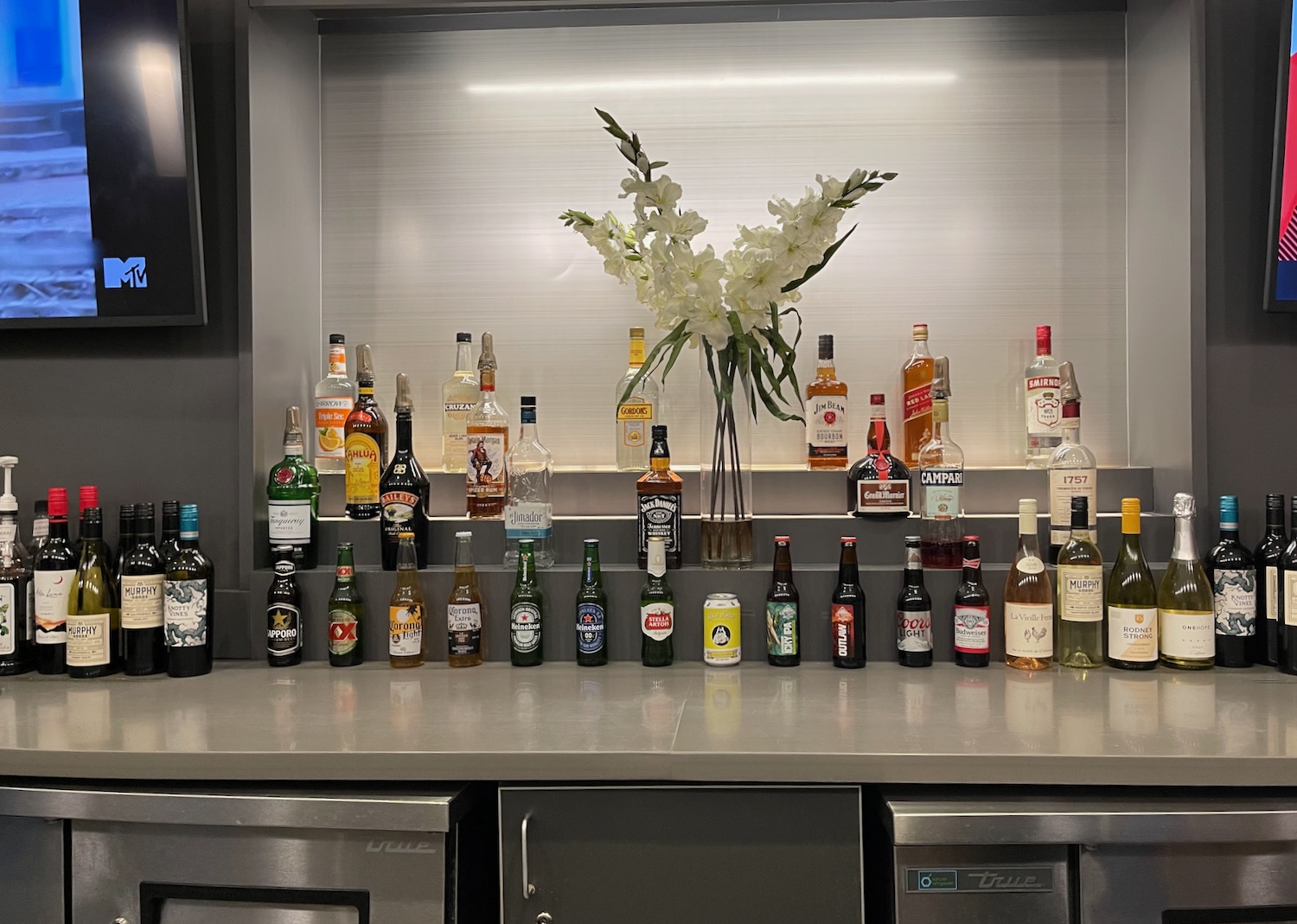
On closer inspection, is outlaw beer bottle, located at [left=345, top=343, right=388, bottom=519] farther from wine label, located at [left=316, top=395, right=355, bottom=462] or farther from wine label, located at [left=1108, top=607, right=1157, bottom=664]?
wine label, located at [left=1108, top=607, right=1157, bottom=664]

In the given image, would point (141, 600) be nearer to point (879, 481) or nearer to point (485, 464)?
point (485, 464)

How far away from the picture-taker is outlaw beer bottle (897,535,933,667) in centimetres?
158

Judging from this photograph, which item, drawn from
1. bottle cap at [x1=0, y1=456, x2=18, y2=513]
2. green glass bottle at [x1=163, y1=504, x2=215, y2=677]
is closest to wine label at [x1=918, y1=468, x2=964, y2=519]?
green glass bottle at [x1=163, y1=504, x2=215, y2=677]

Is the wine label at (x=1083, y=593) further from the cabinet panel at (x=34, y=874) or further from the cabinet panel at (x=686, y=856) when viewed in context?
the cabinet panel at (x=34, y=874)

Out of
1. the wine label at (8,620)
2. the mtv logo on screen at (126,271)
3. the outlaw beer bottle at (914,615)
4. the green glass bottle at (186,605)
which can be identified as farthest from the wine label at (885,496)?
the wine label at (8,620)

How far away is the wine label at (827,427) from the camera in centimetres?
188

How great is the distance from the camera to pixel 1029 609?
156 centimetres

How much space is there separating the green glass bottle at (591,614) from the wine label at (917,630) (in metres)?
0.54

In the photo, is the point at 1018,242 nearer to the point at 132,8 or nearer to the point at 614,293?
the point at 614,293

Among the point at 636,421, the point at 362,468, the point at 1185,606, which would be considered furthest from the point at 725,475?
the point at 1185,606

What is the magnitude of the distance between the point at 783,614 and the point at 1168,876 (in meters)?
0.68

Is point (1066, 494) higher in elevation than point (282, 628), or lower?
higher

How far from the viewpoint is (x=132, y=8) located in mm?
1703

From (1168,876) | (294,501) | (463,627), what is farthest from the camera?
(294,501)
